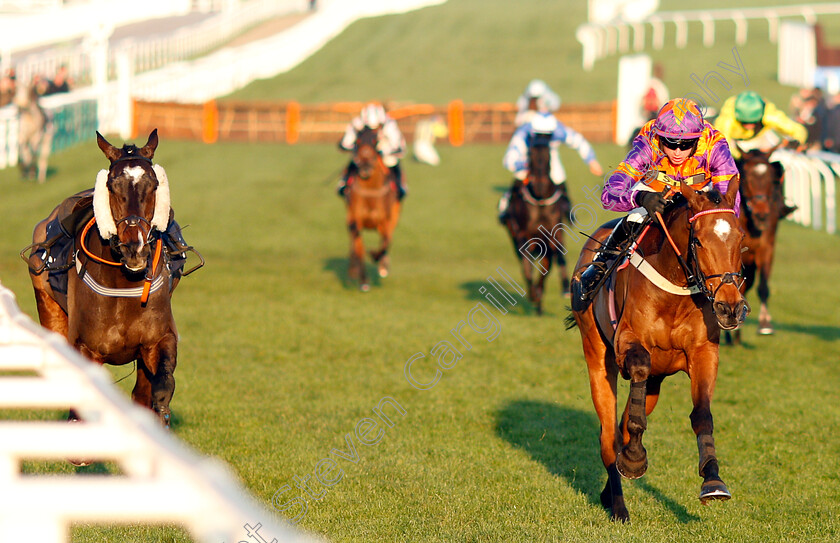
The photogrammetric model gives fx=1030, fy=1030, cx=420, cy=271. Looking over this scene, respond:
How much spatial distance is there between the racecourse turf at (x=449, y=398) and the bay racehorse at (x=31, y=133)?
80.2 inches

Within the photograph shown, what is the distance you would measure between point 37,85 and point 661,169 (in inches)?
810

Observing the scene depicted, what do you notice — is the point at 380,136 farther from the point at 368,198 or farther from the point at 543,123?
the point at 543,123

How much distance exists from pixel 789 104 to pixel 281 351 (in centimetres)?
2056

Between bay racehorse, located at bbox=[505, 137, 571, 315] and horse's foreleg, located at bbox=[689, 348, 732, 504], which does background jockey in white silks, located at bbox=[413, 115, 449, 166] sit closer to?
bay racehorse, located at bbox=[505, 137, 571, 315]

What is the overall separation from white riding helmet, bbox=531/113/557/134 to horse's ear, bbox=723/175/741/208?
691 cm

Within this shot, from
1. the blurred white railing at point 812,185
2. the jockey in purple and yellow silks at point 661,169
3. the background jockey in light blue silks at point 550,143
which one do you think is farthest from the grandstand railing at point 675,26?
the jockey in purple and yellow silks at point 661,169

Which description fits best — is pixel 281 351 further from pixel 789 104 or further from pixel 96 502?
pixel 789 104

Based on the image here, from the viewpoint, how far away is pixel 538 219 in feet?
39.9

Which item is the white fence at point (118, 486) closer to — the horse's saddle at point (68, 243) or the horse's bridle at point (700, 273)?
the horse's bridle at point (700, 273)

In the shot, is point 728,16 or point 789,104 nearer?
point 789,104

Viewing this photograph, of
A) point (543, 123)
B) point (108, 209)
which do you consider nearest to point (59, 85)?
point (543, 123)

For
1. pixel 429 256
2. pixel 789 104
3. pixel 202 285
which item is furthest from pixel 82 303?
pixel 789 104

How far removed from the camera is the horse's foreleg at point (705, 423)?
460cm

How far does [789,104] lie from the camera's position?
26625mm
